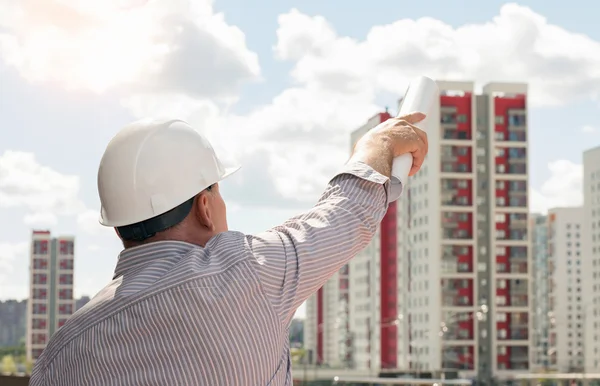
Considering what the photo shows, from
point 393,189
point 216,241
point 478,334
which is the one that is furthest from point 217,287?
point 478,334

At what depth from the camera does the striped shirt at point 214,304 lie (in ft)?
3.07

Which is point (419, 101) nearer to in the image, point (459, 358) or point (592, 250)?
point (459, 358)

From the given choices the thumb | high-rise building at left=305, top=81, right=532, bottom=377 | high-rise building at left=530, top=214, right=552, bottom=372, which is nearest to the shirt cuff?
the thumb

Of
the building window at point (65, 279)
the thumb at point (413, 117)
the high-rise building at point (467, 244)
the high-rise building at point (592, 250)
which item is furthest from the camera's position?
the building window at point (65, 279)

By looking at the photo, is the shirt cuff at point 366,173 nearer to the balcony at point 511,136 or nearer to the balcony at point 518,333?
the balcony at point 518,333

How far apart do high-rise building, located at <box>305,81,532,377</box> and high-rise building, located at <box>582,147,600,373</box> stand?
11.8m

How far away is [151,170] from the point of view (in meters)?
1.05

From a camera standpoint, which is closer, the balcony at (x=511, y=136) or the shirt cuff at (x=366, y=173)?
the shirt cuff at (x=366, y=173)

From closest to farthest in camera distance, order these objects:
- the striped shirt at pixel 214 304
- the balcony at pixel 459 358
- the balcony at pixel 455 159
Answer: the striped shirt at pixel 214 304
the balcony at pixel 459 358
the balcony at pixel 455 159

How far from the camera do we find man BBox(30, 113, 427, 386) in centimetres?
94

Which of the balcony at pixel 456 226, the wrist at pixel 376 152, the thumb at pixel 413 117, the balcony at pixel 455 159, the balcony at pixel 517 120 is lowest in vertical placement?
the wrist at pixel 376 152

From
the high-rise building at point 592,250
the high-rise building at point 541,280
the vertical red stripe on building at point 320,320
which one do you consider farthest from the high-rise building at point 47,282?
the high-rise building at point 592,250

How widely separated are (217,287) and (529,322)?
48377 mm

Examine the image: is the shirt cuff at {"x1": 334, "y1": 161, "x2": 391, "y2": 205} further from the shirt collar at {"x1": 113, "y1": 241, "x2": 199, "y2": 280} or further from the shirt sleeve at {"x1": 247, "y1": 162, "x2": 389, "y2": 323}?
the shirt collar at {"x1": 113, "y1": 241, "x2": 199, "y2": 280}
